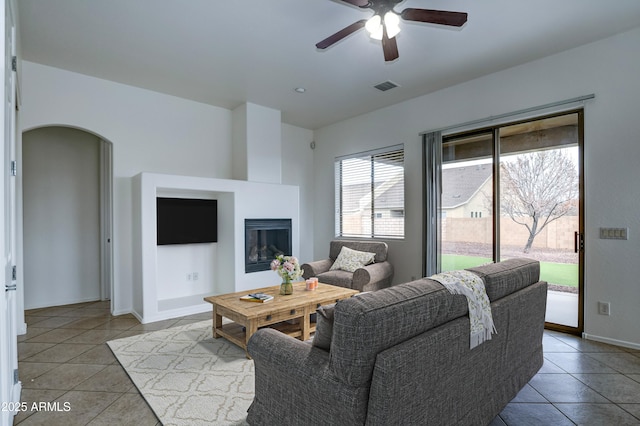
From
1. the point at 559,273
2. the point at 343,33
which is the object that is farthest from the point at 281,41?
the point at 559,273

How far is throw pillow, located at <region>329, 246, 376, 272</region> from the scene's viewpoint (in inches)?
192

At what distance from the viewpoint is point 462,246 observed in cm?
449

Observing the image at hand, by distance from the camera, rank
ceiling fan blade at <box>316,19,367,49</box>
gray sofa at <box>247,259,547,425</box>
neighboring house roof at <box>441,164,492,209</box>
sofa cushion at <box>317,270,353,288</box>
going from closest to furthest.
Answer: gray sofa at <box>247,259,547,425</box> < ceiling fan blade at <box>316,19,367,49</box> < neighboring house roof at <box>441,164,492,209</box> < sofa cushion at <box>317,270,353,288</box>

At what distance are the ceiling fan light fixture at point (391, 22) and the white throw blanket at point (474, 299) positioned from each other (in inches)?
72.2

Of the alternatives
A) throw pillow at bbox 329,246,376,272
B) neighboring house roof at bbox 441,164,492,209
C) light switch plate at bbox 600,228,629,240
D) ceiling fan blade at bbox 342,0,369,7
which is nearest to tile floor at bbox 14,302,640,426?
light switch plate at bbox 600,228,629,240

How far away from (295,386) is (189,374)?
4.82ft

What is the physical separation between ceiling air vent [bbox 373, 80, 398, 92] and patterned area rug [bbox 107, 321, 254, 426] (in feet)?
11.8

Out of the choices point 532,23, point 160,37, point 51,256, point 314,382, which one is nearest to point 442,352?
point 314,382

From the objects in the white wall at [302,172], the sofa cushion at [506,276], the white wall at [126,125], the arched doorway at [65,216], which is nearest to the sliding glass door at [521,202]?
the sofa cushion at [506,276]

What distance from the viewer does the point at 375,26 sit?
2.54 m

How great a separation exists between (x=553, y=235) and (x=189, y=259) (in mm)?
4670

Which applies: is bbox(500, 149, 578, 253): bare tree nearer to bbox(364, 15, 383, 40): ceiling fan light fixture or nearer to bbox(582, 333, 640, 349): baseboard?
bbox(582, 333, 640, 349): baseboard

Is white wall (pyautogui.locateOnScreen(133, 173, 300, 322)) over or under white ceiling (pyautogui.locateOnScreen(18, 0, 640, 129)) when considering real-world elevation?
under

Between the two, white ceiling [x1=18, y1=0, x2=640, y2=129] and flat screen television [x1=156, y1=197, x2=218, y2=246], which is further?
flat screen television [x1=156, y1=197, x2=218, y2=246]
